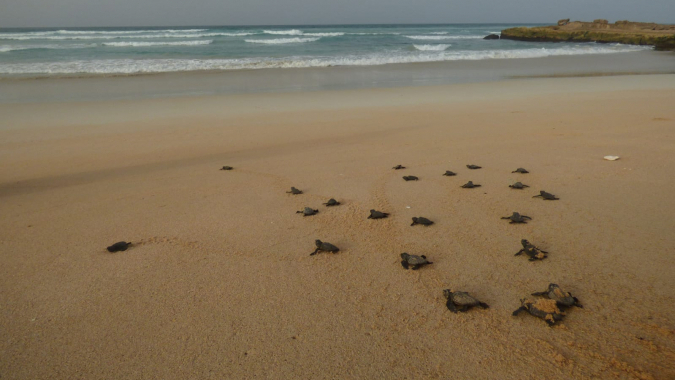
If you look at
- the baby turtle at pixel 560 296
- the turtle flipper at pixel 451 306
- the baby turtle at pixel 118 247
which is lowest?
the baby turtle at pixel 118 247

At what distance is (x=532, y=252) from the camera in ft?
9.36

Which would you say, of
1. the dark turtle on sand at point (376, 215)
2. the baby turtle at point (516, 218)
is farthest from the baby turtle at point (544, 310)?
the dark turtle on sand at point (376, 215)

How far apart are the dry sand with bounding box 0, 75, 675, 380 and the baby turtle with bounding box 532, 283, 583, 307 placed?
75 millimetres

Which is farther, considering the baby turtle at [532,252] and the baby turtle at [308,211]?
the baby turtle at [308,211]

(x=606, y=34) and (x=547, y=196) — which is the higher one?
(x=606, y=34)

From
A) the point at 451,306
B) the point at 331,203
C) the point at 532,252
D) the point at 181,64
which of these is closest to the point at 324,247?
the point at 331,203

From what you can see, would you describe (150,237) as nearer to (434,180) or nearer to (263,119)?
(434,180)

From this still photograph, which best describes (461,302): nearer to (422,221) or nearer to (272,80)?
(422,221)

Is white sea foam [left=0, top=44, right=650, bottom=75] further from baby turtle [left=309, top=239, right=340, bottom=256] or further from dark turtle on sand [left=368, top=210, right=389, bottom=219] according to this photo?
baby turtle [left=309, top=239, right=340, bottom=256]

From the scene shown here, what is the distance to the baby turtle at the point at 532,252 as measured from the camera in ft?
9.35

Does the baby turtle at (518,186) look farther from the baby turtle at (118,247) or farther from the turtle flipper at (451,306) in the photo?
the baby turtle at (118,247)

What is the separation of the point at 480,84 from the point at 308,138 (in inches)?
288

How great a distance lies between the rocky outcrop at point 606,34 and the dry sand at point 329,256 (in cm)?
2991

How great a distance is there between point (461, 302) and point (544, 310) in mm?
435
